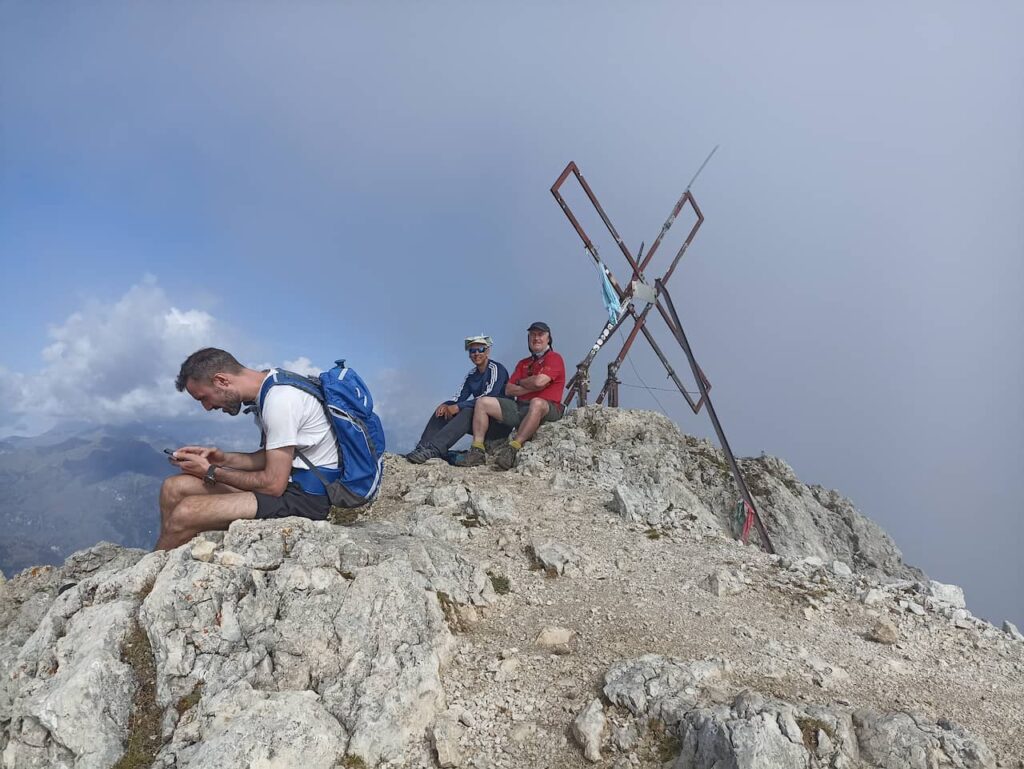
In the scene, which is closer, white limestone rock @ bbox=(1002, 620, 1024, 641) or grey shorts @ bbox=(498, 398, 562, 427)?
white limestone rock @ bbox=(1002, 620, 1024, 641)

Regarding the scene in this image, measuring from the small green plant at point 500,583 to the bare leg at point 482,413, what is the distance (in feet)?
18.1

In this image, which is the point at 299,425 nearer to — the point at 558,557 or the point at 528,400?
the point at 558,557

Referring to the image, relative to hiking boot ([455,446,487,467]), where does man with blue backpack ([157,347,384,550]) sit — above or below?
below

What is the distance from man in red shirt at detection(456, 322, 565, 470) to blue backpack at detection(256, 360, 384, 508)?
204 inches

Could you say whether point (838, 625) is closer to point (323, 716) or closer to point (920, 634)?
point (920, 634)

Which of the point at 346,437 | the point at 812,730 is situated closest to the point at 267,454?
the point at 346,437

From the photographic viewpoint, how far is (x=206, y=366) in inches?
253

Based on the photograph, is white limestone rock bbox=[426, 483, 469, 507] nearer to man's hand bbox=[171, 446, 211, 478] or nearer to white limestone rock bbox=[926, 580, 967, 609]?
man's hand bbox=[171, 446, 211, 478]

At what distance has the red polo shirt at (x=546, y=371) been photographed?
13385mm

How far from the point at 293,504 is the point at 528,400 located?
735cm

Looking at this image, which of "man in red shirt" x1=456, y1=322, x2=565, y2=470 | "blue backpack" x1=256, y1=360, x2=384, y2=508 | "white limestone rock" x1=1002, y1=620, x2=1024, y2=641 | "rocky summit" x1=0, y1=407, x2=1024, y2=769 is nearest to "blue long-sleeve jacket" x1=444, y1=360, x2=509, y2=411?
"man in red shirt" x1=456, y1=322, x2=565, y2=470

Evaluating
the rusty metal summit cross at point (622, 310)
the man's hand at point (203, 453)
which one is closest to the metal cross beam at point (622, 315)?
the rusty metal summit cross at point (622, 310)

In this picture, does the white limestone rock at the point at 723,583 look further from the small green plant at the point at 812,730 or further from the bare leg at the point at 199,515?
the bare leg at the point at 199,515

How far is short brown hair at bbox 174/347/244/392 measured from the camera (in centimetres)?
641
